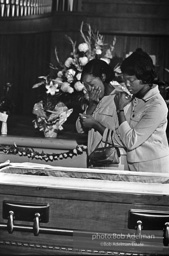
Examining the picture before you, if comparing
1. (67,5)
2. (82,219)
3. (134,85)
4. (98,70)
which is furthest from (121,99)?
(82,219)

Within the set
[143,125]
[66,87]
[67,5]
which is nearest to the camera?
[143,125]

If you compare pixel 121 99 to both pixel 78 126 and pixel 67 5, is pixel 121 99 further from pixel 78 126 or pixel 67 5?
pixel 67 5

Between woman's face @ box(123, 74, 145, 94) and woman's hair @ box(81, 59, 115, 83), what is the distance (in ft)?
0.91

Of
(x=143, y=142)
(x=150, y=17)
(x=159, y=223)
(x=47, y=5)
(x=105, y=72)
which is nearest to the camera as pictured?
(x=159, y=223)

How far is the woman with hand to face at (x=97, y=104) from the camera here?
3.67 meters

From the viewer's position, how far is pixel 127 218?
1.70 meters

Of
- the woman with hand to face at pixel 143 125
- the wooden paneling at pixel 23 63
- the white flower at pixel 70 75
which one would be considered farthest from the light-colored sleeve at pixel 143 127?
the wooden paneling at pixel 23 63

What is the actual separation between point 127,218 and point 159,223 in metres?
0.10

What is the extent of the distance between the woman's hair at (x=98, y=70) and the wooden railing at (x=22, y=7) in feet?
5.47

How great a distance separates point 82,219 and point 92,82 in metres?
2.19

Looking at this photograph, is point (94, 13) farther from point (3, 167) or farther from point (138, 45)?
point (3, 167)

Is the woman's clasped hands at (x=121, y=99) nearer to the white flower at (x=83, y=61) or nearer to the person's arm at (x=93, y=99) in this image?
the person's arm at (x=93, y=99)

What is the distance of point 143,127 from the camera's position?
344cm

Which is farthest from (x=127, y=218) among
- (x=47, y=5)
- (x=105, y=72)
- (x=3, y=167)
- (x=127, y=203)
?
(x=47, y=5)
